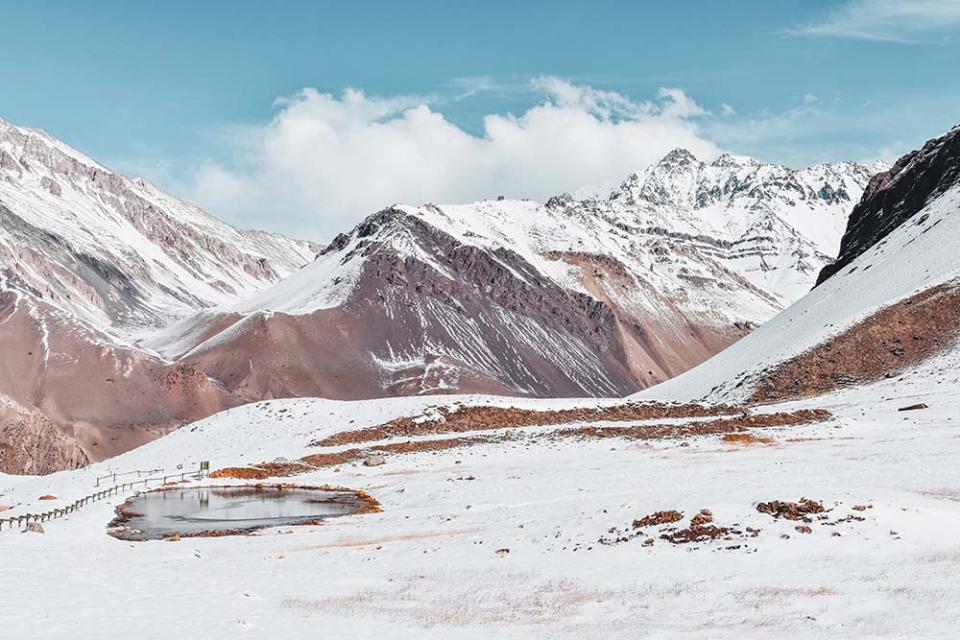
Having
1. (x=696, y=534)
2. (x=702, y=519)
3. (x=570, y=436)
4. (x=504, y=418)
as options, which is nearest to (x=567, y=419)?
(x=504, y=418)

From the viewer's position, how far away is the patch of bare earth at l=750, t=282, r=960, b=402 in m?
65.5

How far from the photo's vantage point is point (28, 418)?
12731cm

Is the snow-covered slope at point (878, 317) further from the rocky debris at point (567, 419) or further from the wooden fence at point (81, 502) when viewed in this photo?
the wooden fence at point (81, 502)

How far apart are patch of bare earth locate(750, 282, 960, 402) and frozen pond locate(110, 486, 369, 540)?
38.1 m

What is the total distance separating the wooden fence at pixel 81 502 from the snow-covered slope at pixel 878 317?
42.6 metres

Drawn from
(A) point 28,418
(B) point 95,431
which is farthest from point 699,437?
(B) point 95,431

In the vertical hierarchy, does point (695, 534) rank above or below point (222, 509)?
below

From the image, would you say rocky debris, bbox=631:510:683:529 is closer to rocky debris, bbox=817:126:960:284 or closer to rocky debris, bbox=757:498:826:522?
rocky debris, bbox=757:498:826:522

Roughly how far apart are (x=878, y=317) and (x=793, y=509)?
52795mm

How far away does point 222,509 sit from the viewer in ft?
134

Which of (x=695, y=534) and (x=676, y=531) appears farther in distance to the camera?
(x=676, y=531)

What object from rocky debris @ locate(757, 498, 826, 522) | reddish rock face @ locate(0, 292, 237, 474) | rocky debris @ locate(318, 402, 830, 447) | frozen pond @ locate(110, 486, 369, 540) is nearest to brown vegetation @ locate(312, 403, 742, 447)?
rocky debris @ locate(318, 402, 830, 447)

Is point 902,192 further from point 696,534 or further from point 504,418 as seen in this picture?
point 696,534

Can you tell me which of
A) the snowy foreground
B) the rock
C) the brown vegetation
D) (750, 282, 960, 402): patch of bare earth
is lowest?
the snowy foreground
